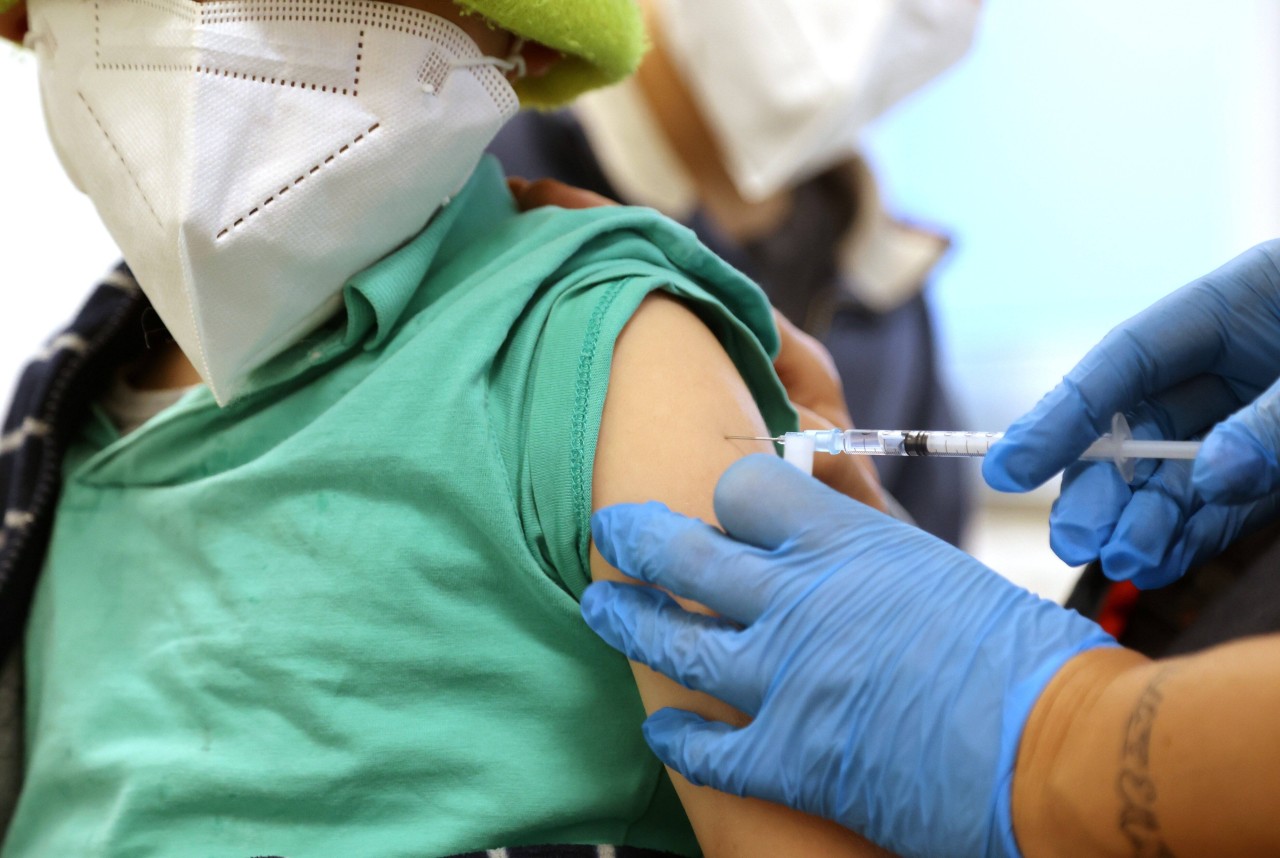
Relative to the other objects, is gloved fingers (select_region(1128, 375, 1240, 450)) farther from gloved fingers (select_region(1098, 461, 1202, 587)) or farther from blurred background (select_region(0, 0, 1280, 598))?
blurred background (select_region(0, 0, 1280, 598))

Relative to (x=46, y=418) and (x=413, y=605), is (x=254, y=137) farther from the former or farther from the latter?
(x=46, y=418)

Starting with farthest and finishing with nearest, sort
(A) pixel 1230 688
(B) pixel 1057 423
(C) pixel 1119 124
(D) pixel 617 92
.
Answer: (C) pixel 1119 124, (D) pixel 617 92, (B) pixel 1057 423, (A) pixel 1230 688

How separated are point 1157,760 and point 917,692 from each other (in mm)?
139

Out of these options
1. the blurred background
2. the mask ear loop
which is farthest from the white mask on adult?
the mask ear loop

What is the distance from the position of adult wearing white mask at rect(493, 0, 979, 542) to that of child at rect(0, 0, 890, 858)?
1.21 meters

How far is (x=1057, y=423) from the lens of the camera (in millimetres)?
758

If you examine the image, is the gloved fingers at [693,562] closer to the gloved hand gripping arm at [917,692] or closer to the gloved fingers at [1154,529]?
the gloved hand gripping arm at [917,692]

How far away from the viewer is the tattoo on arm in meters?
0.56

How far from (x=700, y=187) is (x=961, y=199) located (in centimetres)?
81

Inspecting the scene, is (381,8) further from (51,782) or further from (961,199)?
(961,199)

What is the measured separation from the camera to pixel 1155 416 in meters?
0.85

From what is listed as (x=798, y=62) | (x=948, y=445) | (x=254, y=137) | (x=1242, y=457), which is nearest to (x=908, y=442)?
(x=948, y=445)

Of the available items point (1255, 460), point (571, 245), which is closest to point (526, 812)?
point (571, 245)

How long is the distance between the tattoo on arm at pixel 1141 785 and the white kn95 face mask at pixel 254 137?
64cm
